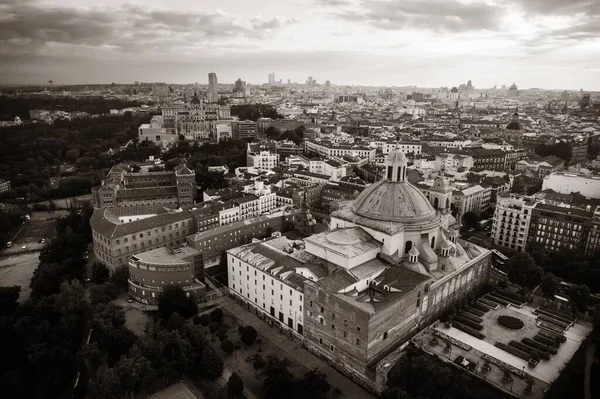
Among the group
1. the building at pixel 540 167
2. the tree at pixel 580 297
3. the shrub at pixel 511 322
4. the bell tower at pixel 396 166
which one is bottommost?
the shrub at pixel 511 322

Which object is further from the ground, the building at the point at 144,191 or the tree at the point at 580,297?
the building at the point at 144,191

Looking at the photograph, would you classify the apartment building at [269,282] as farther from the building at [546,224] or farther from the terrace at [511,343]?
the building at [546,224]

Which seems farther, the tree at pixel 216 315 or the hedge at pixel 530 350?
the tree at pixel 216 315

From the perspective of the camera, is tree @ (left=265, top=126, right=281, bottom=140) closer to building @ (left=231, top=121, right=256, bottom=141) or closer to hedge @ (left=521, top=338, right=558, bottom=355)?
building @ (left=231, top=121, right=256, bottom=141)

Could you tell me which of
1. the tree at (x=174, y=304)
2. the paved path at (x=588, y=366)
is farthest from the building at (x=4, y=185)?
the paved path at (x=588, y=366)

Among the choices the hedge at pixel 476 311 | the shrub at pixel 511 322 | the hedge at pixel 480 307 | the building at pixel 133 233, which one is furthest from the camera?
the building at pixel 133 233

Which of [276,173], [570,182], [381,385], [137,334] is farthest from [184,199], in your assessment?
[570,182]

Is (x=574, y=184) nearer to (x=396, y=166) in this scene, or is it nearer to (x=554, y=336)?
(x=554, y=336)
